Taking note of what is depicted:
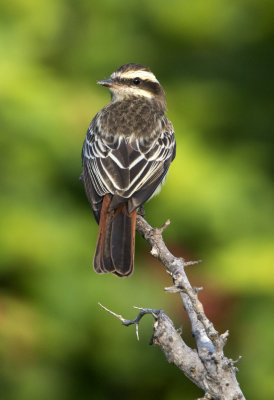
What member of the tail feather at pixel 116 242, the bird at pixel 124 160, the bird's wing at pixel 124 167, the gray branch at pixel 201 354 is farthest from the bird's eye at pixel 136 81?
the gray branch at pixel 201 354

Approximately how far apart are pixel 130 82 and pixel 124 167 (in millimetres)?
1045

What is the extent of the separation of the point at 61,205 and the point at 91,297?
860mm

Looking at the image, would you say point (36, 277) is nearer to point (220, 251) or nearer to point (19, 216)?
point (19, 216)

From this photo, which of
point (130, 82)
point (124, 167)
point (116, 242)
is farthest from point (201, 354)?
point (130, 82)

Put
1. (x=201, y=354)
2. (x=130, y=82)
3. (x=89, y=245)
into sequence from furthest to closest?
1. (x=89, y=245)
2. (x=130, y=82)
3. (x=201, y=354)

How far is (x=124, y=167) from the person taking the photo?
4.85 meters

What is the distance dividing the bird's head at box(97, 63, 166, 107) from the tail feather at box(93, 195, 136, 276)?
1390mm

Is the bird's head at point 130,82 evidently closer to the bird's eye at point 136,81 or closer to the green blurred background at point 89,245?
the bird's eye at point 136,81

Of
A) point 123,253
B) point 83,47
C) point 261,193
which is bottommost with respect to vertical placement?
point 123,253

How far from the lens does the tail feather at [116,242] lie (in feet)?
13.8

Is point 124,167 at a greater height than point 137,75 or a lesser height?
lesser

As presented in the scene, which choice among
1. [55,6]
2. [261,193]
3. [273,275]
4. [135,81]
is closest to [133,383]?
[273,275]

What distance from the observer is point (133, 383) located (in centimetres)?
706

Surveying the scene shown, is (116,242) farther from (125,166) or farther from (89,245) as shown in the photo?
(89,245)
